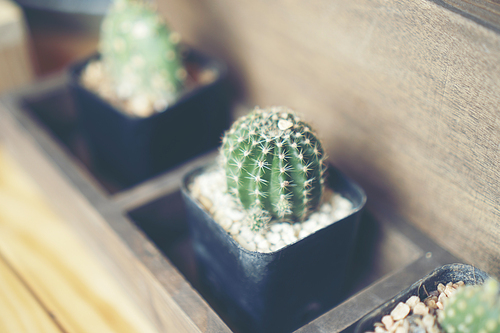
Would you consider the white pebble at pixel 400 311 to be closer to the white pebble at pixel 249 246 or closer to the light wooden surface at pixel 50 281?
the white pebble at pixel 249 246

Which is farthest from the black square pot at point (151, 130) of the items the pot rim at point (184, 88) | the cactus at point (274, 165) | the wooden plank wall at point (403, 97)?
the cactus at point (274, 165)

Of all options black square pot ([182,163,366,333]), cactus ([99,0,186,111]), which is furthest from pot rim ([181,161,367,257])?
cactus ([99,0,186,111])

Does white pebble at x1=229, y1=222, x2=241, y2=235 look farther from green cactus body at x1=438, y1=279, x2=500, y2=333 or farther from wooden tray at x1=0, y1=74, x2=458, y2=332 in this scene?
green cactus body at x1=438, y1=279, x2=500, y2=333

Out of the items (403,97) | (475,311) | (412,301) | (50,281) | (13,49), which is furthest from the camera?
(13,49)

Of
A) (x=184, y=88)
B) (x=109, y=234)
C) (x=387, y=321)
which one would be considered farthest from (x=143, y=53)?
(x=387, y=321)

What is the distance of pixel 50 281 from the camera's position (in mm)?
749

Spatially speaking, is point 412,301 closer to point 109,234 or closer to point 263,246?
point 263,246

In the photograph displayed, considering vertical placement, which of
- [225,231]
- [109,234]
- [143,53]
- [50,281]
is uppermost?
[143,53]

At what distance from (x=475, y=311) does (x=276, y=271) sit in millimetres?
223

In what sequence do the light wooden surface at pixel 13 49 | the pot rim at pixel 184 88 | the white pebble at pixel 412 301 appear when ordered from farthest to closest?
the light wooden surface at pixel 13 49 → the pot rim at pixel 184 88 → the white pebble at pixel 412 301

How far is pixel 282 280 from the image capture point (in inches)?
21.3

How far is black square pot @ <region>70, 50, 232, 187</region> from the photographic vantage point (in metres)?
0.78

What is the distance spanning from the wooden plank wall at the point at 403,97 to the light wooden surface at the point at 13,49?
2.01ft

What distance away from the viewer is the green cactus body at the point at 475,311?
39 cm
